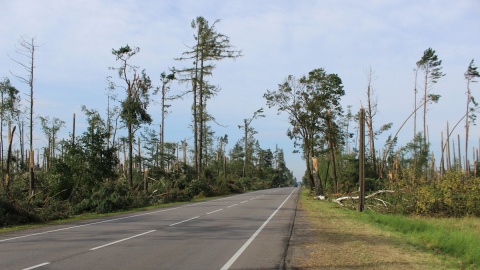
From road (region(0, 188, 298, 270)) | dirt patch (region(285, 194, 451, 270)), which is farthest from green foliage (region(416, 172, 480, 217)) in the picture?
road (region(0, 188, 298, 270))

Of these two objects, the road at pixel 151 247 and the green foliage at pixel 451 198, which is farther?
the green foliage at pixel 451 198

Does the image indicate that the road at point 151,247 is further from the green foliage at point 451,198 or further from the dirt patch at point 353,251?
the green foliage at point 451,198

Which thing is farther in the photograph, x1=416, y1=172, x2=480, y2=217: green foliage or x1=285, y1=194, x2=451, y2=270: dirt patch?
x1=416, y1=172, x2=480, y2=217: green foliage

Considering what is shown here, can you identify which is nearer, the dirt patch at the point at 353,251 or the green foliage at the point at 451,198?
the dirt patch at the point at 353,251

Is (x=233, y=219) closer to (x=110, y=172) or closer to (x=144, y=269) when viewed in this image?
(x=144, y=269)

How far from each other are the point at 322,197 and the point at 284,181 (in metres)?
111

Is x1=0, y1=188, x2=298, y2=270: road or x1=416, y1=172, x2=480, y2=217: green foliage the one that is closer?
x1=0, y1=188, x2=298, y2=270: road

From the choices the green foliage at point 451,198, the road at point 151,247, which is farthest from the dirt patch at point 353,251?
the green foliage at point 451,198

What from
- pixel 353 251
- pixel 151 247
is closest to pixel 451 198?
pixel 353 251

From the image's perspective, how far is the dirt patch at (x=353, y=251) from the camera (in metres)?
8.80

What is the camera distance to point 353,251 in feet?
34.2

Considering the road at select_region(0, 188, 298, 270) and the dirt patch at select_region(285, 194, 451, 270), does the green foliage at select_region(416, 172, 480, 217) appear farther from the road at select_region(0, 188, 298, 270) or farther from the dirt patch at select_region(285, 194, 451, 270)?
the road at select_region(0, 188, 298, 270)

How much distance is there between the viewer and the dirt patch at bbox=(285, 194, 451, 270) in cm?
880

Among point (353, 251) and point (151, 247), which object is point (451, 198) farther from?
point (151, 247)
